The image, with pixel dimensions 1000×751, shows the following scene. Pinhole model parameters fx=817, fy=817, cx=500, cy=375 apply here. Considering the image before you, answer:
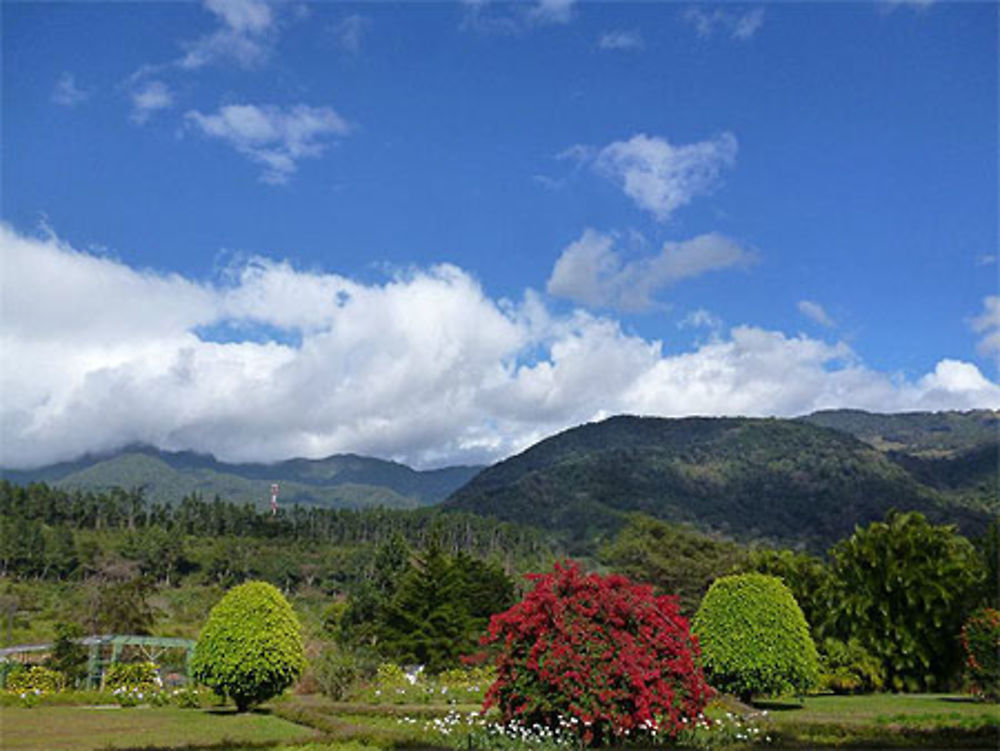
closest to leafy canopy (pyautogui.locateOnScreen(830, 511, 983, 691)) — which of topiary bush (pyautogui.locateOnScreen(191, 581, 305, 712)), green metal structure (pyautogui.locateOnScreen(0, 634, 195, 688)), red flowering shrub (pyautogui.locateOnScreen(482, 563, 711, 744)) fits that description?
red flowering shrub (pyautogui.locateOnScreen(482, 563, 711, 744))

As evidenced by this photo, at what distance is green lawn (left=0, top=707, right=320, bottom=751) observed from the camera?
1488 centimetres

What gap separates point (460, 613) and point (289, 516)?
9033cm

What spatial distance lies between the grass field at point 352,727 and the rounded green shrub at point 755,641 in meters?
0.95

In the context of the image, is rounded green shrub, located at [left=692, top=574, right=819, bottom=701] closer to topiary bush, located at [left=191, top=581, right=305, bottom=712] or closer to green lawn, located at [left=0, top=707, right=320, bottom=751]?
green lawn, located at [left=0, top=707, right=320, bottom=751]

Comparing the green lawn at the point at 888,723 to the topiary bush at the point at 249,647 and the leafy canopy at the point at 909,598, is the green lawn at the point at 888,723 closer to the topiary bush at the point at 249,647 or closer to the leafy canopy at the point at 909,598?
the leafy canopy at the point at 909,598

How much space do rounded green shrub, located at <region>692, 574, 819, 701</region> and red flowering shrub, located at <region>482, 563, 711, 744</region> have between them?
7814 millimetres

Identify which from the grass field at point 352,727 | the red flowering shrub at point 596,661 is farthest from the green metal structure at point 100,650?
the red flowering shrub at point 596,661

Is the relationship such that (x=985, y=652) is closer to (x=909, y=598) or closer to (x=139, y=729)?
(x=909, y=598)

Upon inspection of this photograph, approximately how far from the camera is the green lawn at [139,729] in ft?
48.8

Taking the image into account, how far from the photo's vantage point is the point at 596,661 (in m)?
12.7

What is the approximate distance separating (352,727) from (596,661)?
7.99m

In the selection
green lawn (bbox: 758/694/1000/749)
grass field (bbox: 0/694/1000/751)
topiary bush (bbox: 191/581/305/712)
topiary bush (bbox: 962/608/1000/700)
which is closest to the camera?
grass field (bbox: 0/694/1000/751)

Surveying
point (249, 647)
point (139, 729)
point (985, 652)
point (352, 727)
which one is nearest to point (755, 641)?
point (985, 652)

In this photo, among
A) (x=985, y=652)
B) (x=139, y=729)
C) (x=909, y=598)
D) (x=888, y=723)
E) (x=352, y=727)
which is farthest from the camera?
(x=909, y=598)
